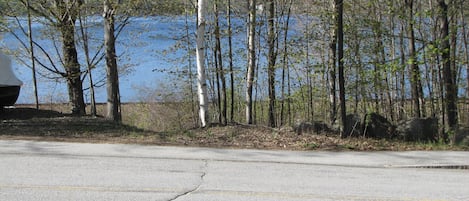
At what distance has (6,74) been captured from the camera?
15914 mm

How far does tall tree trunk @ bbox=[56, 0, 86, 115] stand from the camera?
18.9m

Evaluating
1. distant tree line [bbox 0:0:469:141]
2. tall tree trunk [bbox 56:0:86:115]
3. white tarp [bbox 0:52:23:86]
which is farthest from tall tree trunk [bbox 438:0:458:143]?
white tarp [bbox 0:52:23:86]

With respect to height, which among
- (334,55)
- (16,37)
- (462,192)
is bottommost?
(462,192)

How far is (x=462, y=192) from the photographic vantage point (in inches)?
316

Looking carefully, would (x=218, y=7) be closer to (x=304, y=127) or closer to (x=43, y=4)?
(x=43, y=4)

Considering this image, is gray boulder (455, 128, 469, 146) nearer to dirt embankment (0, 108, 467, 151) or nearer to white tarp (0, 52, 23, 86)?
dirt embankment (0, 108, 467, 151)

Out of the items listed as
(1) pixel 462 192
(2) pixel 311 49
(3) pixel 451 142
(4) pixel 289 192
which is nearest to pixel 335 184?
(4) pixel 289 192

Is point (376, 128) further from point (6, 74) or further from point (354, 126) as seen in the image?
point (6, 74)

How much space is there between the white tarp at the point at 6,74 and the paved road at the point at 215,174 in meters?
4.66

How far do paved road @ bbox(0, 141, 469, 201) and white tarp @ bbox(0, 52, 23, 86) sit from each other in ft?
15.3

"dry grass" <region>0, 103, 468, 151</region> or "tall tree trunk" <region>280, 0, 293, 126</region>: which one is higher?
"tall tree trunk" <region>280, 0, 293, 126</region>

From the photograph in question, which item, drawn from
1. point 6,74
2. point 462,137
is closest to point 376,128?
point 462,137

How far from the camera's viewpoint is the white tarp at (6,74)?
1573 cm

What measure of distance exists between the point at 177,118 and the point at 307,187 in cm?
1807
